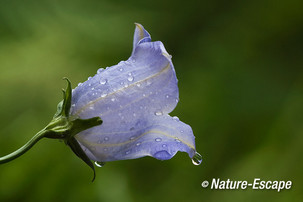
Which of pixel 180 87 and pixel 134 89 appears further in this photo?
pixel 180 87

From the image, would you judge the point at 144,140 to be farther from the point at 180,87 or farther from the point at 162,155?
the point at 180,87

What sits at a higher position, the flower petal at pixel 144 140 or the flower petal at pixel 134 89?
the flower petal at pixel 134 89

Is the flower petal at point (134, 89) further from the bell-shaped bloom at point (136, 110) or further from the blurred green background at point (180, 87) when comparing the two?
the blurred green background at point (180, 87)

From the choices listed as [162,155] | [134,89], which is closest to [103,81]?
[134,89]

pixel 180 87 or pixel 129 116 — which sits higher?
pixel 129 116

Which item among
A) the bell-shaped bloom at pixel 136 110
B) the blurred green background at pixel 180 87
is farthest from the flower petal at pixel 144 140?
the blurred green background at pixel 180 87

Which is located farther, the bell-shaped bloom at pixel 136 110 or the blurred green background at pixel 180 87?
the blurred green background at pixel 180 87

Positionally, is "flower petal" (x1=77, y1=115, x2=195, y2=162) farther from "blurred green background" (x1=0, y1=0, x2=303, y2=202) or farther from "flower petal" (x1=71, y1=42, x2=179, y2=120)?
"blurred green background" (x1=0, y1=0, x2=303, y2=202)
